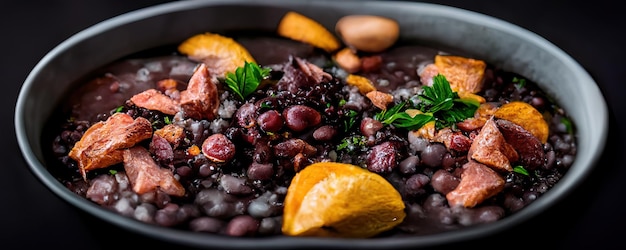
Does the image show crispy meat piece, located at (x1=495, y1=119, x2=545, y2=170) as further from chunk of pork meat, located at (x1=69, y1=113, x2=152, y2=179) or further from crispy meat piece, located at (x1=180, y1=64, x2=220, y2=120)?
chunk of pork meat, located at (x1=69, y1=113, x2=152, y2=179)

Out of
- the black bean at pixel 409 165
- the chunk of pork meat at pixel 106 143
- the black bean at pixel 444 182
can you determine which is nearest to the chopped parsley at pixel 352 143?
the black bean at pixel 409 165

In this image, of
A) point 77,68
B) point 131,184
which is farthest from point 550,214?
point 77,68

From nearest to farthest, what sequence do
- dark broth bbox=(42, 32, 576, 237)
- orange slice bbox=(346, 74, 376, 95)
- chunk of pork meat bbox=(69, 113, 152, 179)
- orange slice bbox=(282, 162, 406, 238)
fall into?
orange slice bbox=(282, 162, 406, 238) < dark broth bbox=(42, 32, 576, 237) < chunk of pork meat bbox=(69, 113, 152, 179) < orange slice bbox=(346, 74, 376, 95)

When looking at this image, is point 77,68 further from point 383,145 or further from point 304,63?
point 383,145

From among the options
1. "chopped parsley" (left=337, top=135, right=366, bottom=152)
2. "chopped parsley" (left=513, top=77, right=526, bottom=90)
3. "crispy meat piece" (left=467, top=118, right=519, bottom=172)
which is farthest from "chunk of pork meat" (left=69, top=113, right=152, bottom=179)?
"chopped parsley" (left=513, top=77, right=526, bottom=90)

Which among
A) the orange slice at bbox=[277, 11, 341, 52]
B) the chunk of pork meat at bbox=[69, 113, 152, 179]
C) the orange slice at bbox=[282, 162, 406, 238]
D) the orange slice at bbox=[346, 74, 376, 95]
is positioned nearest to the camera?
the orange slice at bbox=[282, 162, 406, 238]

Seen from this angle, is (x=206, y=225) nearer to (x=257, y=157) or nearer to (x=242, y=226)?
(x=242, y=226)
